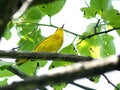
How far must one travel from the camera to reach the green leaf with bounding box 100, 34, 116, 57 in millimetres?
1922

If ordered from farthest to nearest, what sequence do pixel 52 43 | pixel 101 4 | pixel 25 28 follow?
1. pixel 52 43
2. pixel 25 28
3. pixel 101 4

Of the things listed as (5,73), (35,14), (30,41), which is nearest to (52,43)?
(30,41)

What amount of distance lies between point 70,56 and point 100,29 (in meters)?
0.76

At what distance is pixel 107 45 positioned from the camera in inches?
77.0

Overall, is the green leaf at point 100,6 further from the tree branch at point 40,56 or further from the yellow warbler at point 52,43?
the yellow warbler at point 52,43

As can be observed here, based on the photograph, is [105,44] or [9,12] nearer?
[9,12]

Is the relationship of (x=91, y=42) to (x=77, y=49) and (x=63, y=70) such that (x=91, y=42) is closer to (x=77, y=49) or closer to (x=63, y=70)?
(x=77, y=49)

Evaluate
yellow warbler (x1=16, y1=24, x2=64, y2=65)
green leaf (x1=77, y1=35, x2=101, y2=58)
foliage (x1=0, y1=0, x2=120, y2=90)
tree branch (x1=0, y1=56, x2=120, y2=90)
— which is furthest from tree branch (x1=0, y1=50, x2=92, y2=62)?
yellow warbler (x1=16, y1=24, x2=64, y2=65)

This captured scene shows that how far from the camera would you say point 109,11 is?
5.72 feet

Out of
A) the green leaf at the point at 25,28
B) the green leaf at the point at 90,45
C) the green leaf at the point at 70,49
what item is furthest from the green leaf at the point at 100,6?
the green leaf at the point at 25,28

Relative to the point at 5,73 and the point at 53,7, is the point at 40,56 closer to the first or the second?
the point at 5,73

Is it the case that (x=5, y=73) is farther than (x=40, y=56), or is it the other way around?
(x=5, y=73)

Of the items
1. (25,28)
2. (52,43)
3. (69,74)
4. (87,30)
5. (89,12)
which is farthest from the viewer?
(52,43)

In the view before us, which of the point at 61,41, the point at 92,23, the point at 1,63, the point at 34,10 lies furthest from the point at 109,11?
the point at 61,41
